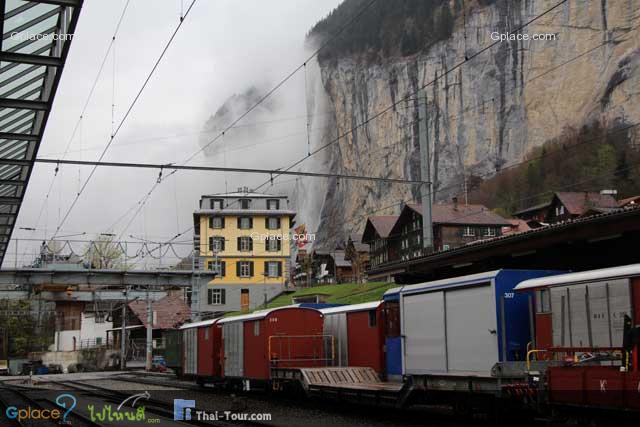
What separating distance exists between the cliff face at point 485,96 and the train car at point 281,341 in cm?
7820

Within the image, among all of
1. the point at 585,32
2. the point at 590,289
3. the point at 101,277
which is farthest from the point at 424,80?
the point at 590,289

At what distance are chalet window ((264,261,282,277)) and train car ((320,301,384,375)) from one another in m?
63.9

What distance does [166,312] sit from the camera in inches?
2746

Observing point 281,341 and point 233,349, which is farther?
point 233,349

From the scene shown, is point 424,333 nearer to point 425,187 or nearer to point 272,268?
point 425,187

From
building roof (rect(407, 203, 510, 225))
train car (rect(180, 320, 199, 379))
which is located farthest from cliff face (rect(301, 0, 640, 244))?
train car (rect(180, 320, 199, 379))

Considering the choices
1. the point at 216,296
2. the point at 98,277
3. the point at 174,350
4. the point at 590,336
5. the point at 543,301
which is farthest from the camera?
the point at 216,296

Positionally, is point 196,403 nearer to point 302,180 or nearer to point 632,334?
point 632,334

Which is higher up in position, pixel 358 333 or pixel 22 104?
pixel 22 104

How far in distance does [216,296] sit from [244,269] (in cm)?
484

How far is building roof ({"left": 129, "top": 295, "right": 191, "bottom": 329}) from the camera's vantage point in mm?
67575

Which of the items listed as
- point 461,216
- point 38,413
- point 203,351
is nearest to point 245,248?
point 461,216

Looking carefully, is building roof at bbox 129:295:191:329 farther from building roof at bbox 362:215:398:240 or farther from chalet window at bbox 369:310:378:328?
chalet window at bbox 369:310:378:328

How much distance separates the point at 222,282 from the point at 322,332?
62.9 m
